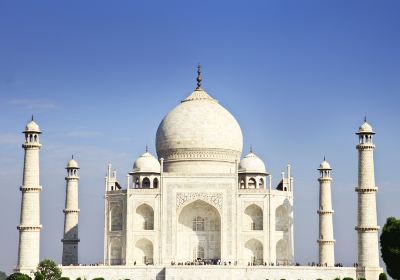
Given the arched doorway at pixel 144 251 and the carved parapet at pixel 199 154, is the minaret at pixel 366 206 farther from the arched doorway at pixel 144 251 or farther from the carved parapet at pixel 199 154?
the arched doorway at pixel 144 251

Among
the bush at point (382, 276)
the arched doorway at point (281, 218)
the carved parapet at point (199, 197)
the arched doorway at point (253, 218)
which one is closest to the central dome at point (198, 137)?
the carved parapet at point (199, 197)

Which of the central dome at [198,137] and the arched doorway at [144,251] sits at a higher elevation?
the central dome at [198,137]

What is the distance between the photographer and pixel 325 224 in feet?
157

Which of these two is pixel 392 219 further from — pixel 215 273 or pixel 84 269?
pixel 84 269

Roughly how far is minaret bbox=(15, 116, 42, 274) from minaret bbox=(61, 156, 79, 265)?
5.72 meters

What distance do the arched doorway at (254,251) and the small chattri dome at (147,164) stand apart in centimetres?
583

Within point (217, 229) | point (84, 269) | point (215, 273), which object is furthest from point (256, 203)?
point (84, 269)

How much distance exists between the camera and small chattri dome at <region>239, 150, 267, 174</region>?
47219mm

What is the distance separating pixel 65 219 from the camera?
48.0m

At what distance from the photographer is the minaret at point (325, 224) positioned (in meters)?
47.5

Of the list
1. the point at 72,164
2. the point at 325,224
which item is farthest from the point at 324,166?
the point at 72,164

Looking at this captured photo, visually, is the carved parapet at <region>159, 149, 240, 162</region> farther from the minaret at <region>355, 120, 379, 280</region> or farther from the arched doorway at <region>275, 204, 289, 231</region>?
the minaret at <region>355, 120, 379, 280</region>

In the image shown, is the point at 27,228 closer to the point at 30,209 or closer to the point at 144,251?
the point at 30,209

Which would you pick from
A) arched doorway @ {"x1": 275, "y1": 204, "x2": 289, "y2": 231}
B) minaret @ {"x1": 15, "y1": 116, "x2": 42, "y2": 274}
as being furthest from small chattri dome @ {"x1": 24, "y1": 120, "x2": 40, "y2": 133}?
arched doorway @ {"x1": 275, "y1": 204, "x2": 289, "y2": 231}
